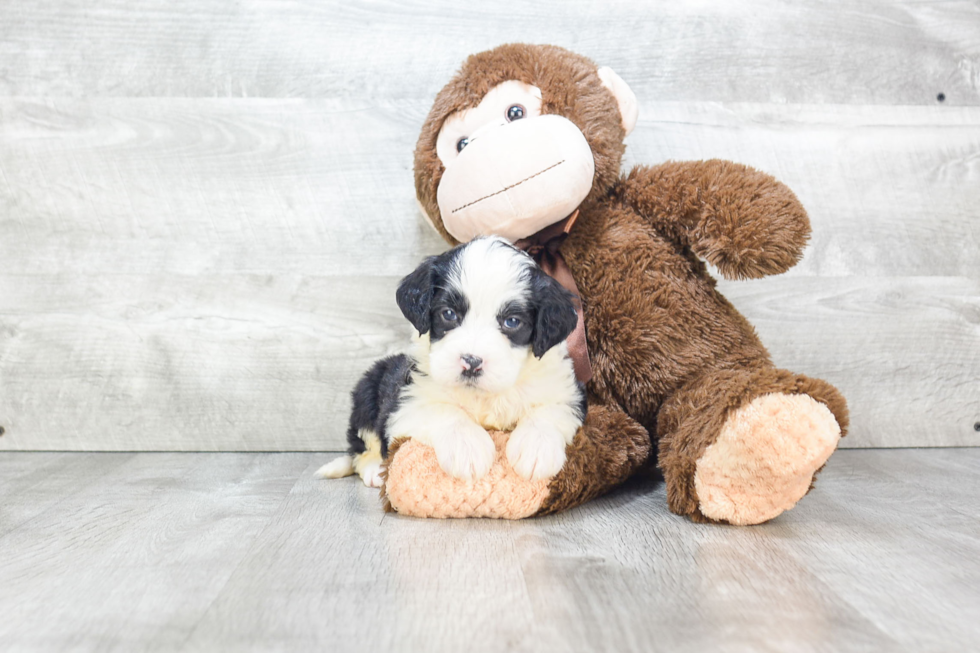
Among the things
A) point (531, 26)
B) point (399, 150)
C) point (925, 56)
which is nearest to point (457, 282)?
point (399, 150)

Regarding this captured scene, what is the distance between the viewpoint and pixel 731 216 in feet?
4.54

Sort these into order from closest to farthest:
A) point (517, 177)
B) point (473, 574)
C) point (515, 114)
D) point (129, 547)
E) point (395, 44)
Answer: point (473, 574) → point (129, 547) → point (517, 177) → point (515, 114) → point (395, 44)

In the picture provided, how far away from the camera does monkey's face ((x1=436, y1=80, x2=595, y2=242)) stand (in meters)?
1.38

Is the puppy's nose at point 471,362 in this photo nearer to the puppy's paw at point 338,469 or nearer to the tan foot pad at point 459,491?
the tan foot pad at point 459,491

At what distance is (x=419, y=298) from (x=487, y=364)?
18 centimetres

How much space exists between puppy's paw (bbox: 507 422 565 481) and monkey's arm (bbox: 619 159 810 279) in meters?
0.48

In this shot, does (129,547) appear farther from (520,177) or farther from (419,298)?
(520,177)

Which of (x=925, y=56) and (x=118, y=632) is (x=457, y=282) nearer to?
(x=118, y=632)

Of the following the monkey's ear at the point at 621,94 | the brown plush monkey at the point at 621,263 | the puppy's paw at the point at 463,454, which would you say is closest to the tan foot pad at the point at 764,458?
the brown plush monkey at the point at 621,263

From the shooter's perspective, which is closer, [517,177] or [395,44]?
[517,177]

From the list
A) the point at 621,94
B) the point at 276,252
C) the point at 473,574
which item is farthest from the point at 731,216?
the point at 276,252

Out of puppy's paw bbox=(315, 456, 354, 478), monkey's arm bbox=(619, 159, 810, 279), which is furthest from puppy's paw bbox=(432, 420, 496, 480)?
monkey's arm bbox=(619, 159, 810, 279)

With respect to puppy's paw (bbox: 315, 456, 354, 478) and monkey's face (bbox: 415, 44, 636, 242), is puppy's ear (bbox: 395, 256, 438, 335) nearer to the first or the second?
monkey's face (bbox: 415, 44, 636, 242)

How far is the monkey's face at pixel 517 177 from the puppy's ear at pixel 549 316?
196mm
